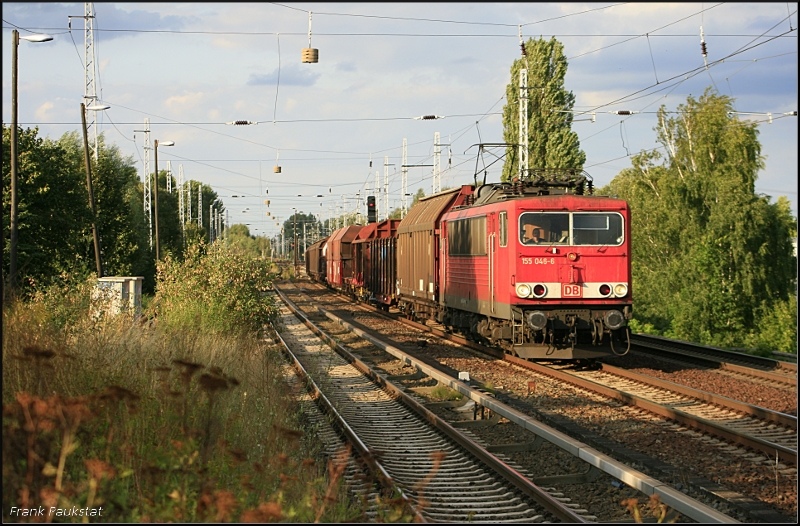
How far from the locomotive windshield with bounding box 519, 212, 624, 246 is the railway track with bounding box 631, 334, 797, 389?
3.22 metres

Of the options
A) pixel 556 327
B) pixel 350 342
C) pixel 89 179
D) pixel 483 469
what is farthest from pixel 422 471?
pixel 89 179

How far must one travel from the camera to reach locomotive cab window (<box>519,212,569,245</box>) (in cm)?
1534

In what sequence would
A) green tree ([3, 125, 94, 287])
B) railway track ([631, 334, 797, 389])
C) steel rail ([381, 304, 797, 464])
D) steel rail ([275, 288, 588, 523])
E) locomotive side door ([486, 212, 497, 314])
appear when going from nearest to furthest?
steel rail ([275, 288, 588, 523]) < steel rail ([381, 304, 797, 464]) < railway track ([631, 334, 797, 389]) < locomotive side door ([486, 212, 497, 314]) < green tree ([3, 125, 94, 287])

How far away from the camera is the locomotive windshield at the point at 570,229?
15352 millimetres

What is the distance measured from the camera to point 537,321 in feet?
48.8

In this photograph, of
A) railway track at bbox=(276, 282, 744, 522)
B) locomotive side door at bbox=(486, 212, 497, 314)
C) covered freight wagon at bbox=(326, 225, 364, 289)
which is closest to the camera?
railway track at bbox=(276, 282, 744, 522)

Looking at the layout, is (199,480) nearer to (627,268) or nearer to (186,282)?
(627,268)

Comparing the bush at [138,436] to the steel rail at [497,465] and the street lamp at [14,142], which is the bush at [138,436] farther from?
the street lamp at [14,142]

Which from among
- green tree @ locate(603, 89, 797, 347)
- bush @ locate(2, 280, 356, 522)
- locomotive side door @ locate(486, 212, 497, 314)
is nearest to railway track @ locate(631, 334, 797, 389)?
locomotive side door @ locate(486, 212, 497, 314)

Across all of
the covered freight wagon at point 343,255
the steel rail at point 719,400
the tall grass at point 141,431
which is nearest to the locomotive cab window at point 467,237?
the steel rail at point 719,400

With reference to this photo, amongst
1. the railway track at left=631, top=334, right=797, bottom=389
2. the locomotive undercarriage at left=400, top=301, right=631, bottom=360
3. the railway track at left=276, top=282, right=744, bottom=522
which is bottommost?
the railway track at left=631, top=334, right=797, bottom=389

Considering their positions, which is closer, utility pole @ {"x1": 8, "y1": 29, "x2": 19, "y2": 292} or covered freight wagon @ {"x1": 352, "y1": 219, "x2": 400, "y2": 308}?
utility pole @ {"x1": 8, "y1": 29, "x2": 19, "y2": 292}

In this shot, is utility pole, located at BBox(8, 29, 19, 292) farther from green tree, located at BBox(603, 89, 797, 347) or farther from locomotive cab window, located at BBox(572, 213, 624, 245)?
green tree, located at BBox(603, 89, 797, 347)

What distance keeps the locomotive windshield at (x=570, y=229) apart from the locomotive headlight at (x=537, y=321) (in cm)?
140
